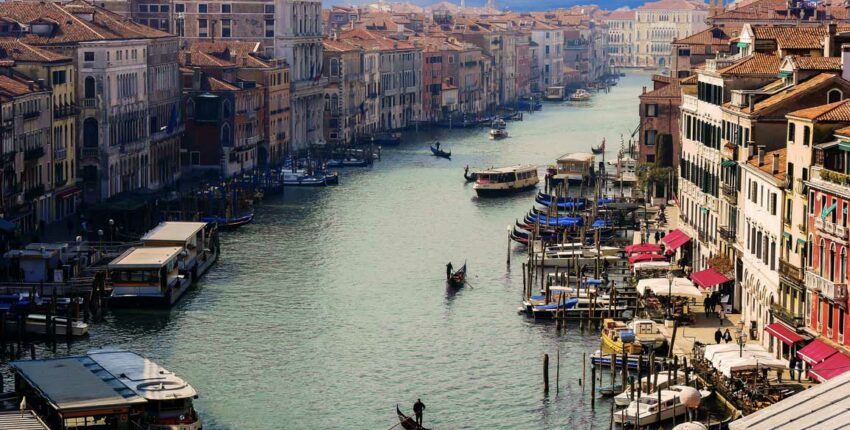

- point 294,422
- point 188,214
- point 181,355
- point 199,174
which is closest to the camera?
point 294,422

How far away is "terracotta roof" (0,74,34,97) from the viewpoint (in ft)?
169

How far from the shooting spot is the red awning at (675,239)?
47359 mm

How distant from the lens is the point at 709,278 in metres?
41.5

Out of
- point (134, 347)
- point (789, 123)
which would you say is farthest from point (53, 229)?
point (789, 123)

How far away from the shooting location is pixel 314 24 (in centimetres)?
9088

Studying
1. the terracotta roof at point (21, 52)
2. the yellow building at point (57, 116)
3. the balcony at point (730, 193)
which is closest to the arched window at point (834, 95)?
the balcony at point (730, 193)

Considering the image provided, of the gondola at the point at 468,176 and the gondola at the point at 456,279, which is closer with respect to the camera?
the gondola at the point at 456,279

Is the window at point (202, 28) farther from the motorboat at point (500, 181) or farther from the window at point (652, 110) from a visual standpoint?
the window at point (652, 110)

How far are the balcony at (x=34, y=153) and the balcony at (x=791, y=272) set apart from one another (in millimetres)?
24641

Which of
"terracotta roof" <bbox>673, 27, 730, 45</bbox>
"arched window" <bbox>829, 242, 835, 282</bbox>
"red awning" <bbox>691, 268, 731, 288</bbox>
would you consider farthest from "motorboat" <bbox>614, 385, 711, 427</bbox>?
"terracotta roof" <bbox>673, 27, 730, 45</bbox>

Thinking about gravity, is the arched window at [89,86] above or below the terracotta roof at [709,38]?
below

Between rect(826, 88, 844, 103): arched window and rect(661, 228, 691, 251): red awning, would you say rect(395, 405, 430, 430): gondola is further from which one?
rect(661, 228, 691, 251): red awning

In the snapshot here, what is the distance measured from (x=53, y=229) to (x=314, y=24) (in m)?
38.8

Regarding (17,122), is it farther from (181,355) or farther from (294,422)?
(294,422)
